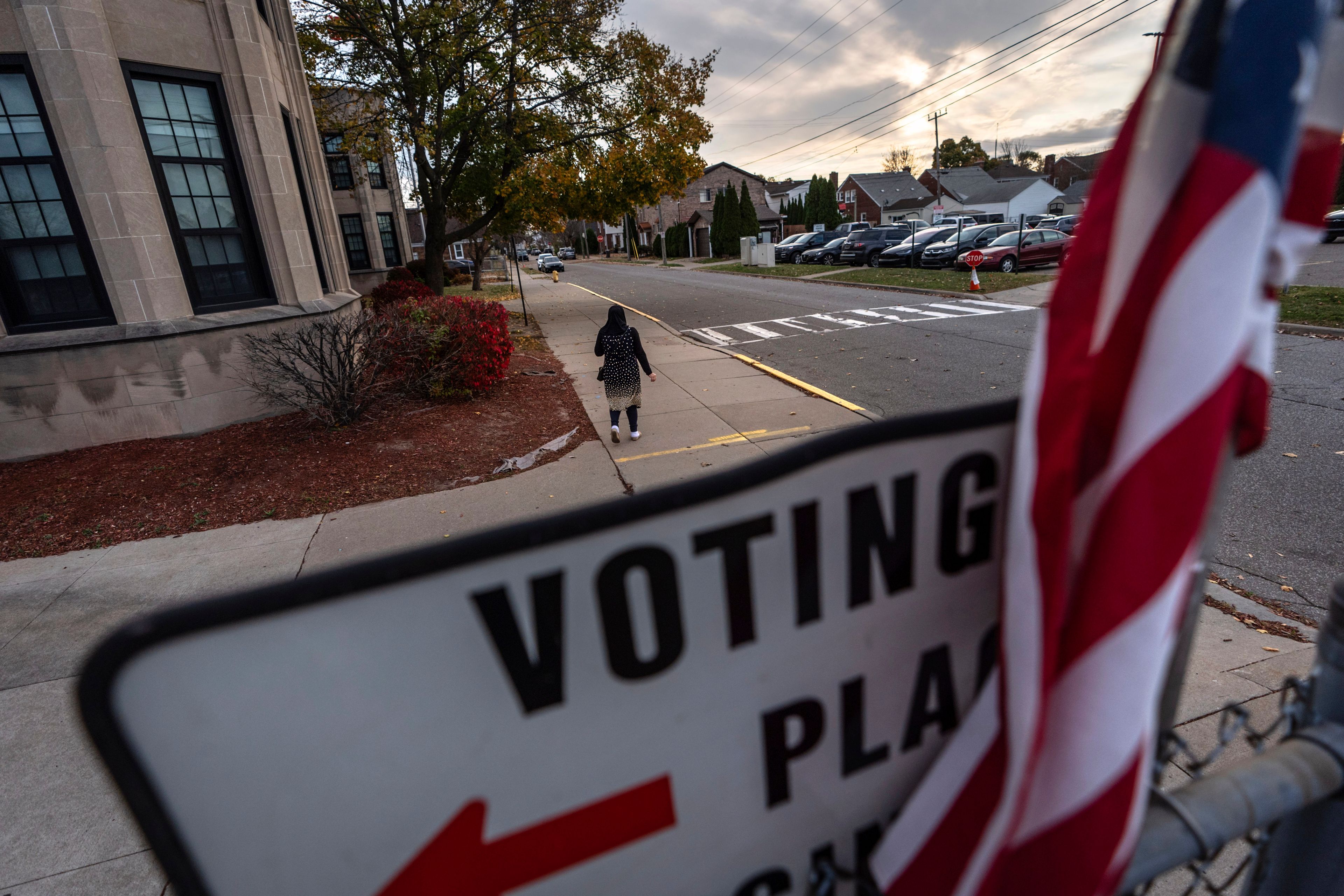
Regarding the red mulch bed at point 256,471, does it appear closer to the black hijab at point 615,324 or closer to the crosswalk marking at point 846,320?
the black hijab at point 615,324

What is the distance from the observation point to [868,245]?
3005 centimetres

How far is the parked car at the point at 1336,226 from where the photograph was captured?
2158 cm

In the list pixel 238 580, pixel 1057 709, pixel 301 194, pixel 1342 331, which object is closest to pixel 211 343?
pixel 301 194

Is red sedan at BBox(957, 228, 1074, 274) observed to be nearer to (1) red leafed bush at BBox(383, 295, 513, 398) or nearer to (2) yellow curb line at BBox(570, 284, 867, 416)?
(2) yellow curb line at BBox(570, 284, 867, 416)

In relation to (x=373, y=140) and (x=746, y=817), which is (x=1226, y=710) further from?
(x=373, y=140)

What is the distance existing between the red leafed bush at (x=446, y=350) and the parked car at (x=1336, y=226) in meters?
→ 26.1

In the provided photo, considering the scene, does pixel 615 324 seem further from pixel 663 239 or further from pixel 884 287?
pixel 663 239

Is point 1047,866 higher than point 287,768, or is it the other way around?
point 287,768

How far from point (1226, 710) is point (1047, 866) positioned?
1.61 feet

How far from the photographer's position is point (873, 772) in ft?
3.86

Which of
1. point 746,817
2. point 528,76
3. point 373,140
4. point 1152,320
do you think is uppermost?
point 528,76

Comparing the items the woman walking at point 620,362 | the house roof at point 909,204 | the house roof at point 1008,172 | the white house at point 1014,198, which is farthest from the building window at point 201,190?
the house roof at point 1008,172

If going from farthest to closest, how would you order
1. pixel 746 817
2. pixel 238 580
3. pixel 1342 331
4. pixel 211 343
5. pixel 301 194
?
pixel 301 194
pixel 1342 331
pixel 211 343
pixel 238 580
pixel 746 817

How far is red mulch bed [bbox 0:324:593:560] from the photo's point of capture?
19.0 feet
